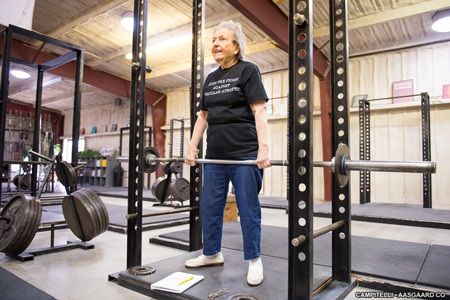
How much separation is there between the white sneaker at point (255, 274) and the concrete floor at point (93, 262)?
536mm

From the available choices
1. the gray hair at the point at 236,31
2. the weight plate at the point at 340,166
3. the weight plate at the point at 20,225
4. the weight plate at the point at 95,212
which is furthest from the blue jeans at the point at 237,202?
the weight plate at the point at 20,225

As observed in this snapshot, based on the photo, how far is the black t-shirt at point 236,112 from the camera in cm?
158

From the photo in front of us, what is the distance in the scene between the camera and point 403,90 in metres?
5.72

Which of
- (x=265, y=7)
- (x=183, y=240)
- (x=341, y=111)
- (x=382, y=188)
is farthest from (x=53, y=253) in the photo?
(x=382, y=188)

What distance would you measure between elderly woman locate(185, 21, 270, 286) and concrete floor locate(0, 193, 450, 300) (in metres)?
0.55

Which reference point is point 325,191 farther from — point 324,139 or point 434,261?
point 434,261

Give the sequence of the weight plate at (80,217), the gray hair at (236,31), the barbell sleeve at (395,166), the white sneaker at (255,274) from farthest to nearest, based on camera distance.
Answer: the weight plate at (80,217) < the gray hair at (236,31) < the white sneaker at (255,274) < the barbell sleeve at (395,166)

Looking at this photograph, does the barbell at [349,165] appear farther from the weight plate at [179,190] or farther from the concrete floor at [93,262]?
the weight plate at [179,190]

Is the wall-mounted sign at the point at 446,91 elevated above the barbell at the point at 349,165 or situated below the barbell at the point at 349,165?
above

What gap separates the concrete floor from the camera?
1703 millimetres

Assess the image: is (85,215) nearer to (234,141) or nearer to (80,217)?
(80,217)

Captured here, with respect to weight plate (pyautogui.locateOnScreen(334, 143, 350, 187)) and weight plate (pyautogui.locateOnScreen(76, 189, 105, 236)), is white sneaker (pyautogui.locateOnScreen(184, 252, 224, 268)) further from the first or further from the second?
weight plate (pyautogui.locateOnScreen(76, 189, 105, 236))

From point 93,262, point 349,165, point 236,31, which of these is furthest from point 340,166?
point 93,262

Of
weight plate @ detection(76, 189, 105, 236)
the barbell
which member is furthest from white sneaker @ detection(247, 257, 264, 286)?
weight plate @ detection(76, 189, 105, 236)
